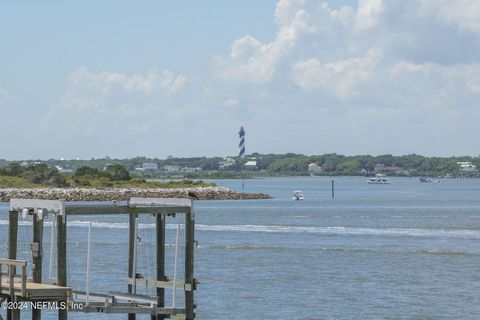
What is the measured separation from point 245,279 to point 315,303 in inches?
317

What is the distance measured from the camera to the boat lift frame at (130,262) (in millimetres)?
26453

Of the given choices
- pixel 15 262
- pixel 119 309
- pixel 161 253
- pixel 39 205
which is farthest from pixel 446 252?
pixel 15 262

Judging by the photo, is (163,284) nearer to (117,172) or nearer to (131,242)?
Answer: (131,242)

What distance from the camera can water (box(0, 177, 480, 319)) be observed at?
134 feet

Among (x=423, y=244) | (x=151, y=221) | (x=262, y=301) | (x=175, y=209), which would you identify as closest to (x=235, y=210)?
(x=151, y=221)

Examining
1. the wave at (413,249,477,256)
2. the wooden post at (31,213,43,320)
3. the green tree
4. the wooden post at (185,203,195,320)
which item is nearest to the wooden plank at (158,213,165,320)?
the wooden post at (185,203,195,320)

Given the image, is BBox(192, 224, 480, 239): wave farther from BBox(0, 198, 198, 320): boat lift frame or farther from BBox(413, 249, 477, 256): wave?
BBox(0, 198, 198, 320): boat lift frame

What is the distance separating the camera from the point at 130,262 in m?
31.7

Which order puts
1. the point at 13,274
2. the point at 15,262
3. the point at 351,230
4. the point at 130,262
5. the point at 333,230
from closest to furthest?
1. the point at 15,262
2. the point at 13,274
3. the point at 130,262
4. the point at 333,230
5. the point at 351,230

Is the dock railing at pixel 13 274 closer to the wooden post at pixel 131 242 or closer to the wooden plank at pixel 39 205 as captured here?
the wooden plank at pixel 39 205

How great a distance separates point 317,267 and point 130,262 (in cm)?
2521

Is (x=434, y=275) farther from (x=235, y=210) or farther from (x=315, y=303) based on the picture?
(x=235, y=210)

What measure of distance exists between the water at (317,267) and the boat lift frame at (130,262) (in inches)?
300

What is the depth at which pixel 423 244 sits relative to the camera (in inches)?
2844
